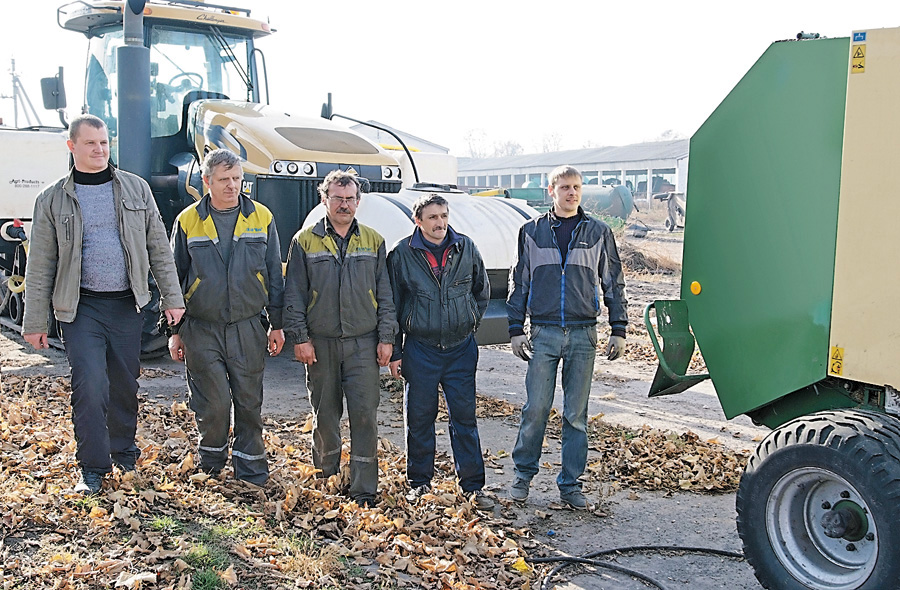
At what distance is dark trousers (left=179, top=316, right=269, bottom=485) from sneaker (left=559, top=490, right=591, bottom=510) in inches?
71.6

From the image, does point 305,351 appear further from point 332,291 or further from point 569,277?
point 569,277


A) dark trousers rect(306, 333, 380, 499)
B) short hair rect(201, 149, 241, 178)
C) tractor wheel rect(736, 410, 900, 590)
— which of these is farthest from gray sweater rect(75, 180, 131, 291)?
tractor wheel rect(736, 410, 900, 590)

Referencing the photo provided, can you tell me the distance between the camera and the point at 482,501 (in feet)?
17.1

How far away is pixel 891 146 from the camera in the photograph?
3658 mm

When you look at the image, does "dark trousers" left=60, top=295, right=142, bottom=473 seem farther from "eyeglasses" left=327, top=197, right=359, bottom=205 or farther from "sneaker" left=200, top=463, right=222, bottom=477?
"eyeglasses" left=327, top=197, right=359, bottom=205

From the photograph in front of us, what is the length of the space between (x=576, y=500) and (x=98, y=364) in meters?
2.85

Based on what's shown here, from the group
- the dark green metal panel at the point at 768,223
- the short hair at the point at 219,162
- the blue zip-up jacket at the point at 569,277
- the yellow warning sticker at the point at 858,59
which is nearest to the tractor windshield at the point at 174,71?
the short hair at the point at 219,162

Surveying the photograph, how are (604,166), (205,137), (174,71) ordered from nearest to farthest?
(205,137)
(174,71)
(604,166)

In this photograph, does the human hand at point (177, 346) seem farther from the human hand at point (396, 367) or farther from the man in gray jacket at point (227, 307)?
the human hand at point (396, 367)

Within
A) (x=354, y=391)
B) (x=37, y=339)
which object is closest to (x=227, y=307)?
(x=354, y=391)

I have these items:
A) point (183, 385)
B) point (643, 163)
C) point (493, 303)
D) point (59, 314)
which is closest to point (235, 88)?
point (183, 385)

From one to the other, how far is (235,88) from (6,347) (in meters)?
4.11

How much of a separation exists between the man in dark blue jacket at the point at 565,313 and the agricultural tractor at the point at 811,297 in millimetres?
741

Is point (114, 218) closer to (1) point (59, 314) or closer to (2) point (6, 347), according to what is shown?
(1) point (59, 314)
